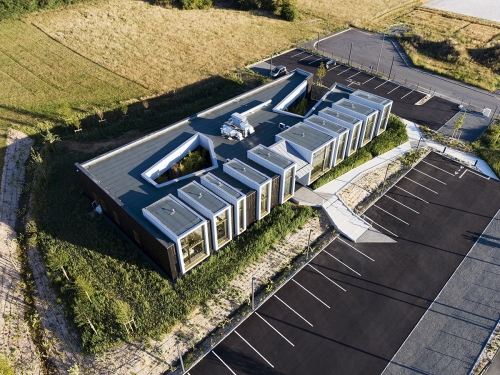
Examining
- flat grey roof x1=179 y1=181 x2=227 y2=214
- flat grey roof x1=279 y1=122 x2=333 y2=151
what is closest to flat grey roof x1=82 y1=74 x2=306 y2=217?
flat grey roof x1=279 y1=122 x2=333 y2=151

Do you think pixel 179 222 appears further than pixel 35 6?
No

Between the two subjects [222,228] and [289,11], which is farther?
[289,11]

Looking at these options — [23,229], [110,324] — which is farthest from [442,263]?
[23,229]

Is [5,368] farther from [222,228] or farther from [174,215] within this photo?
[222,228]

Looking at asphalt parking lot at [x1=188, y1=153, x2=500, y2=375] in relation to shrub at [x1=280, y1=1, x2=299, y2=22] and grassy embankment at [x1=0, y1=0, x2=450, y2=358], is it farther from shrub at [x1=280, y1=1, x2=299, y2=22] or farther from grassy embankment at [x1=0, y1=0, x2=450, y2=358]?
shrub at [x1=280, y1=1, x2=299, y2=22]

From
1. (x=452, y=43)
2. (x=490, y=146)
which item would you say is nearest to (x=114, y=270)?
(x=490, y=146)

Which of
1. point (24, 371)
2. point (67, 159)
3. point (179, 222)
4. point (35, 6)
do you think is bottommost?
point (24, 371)

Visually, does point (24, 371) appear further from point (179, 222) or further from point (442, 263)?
point (442, 263)
